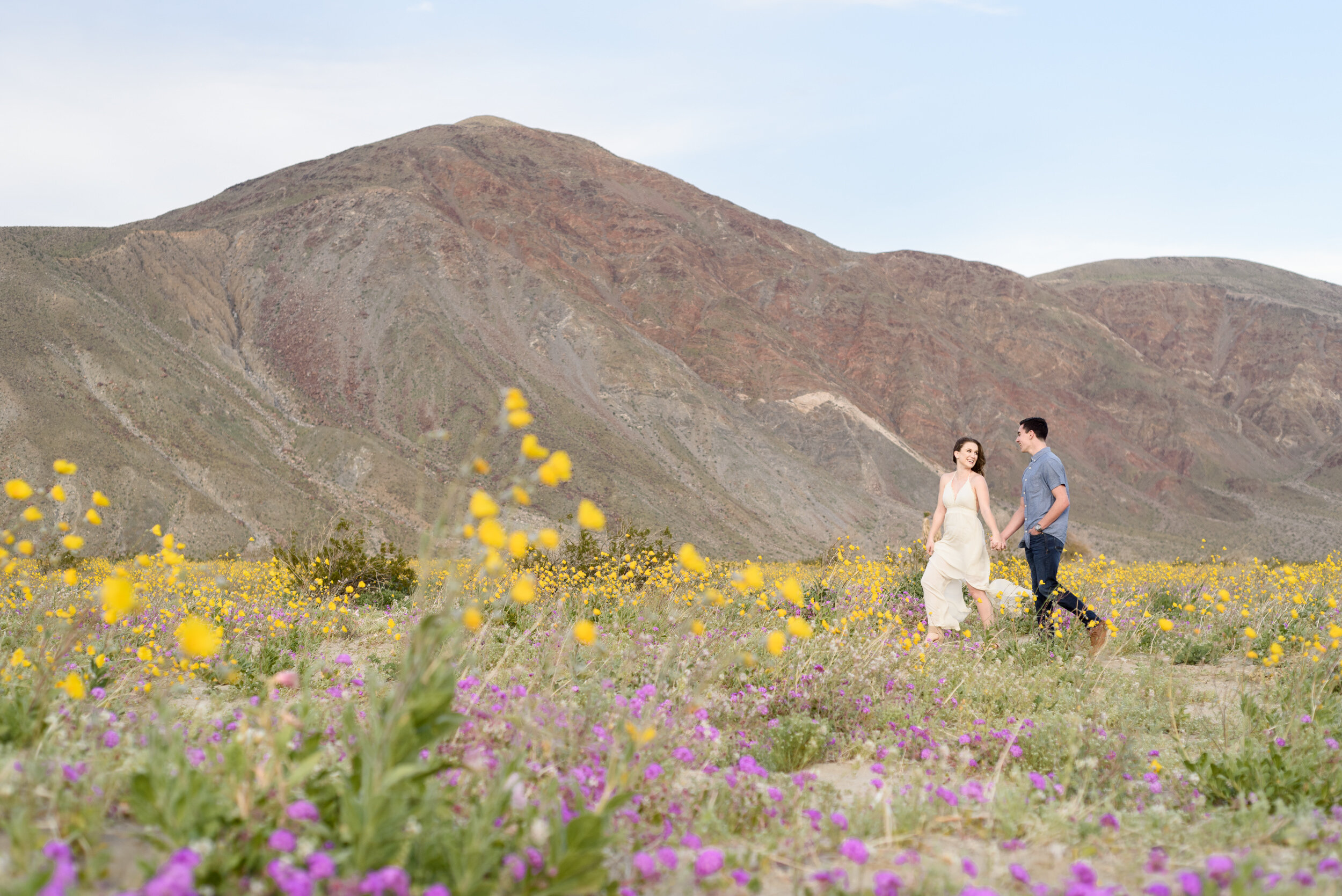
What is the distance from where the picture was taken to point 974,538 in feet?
20.1

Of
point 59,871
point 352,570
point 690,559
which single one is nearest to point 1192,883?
point 690,559

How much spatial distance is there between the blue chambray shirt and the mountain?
32313 mm

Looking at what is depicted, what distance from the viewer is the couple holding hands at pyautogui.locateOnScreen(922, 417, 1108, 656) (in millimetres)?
6012

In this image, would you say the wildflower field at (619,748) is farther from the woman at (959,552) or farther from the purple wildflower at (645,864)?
the woman at (959,552)

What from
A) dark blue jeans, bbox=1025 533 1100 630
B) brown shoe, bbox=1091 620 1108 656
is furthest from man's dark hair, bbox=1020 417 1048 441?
brown shoe, bbox=1091 620 1108 656

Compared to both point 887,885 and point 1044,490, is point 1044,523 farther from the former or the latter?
point 887,885

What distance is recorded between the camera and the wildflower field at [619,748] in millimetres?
1764

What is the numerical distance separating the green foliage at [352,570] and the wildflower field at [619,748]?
191cm

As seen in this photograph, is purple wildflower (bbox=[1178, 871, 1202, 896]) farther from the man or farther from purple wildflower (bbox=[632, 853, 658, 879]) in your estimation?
the man

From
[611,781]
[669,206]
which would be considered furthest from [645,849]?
[669,206]

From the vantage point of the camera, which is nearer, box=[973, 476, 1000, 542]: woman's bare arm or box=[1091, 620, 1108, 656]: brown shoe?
box=[1091, 620, 1108, 656]: brown shoe

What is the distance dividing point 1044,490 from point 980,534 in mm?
600

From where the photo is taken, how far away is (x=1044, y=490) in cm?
614

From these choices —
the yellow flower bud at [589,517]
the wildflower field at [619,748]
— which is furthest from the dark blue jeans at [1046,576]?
the yellow flower bud at [589,517]
